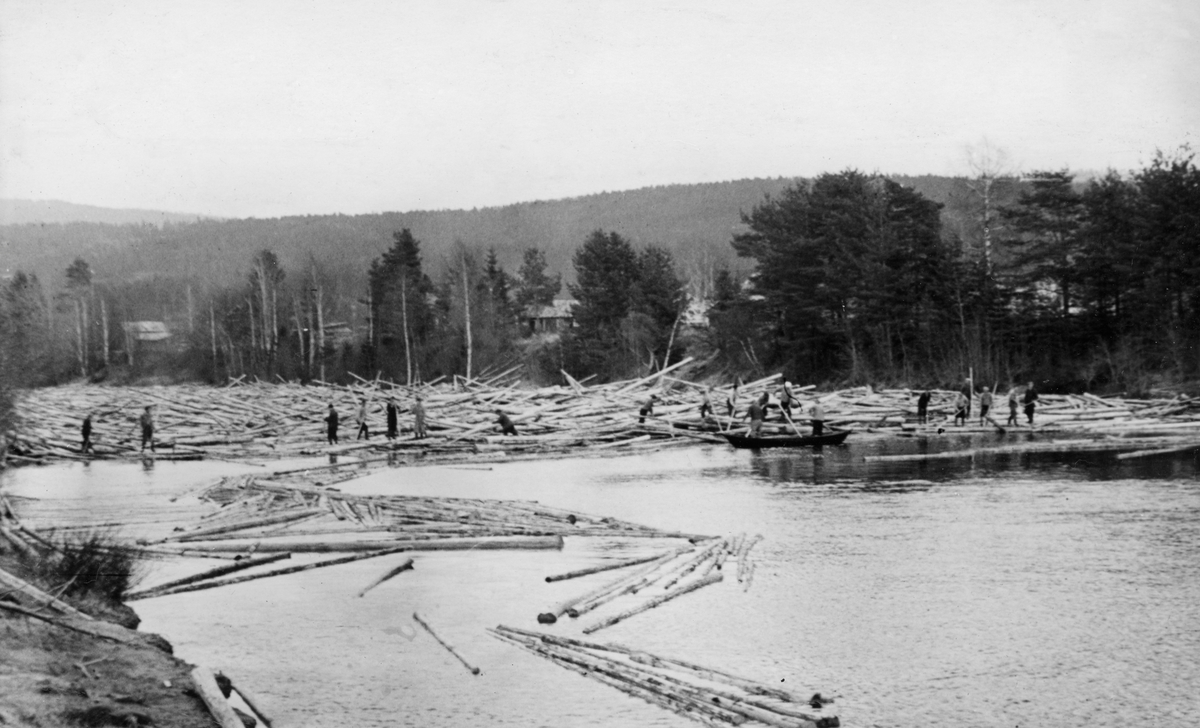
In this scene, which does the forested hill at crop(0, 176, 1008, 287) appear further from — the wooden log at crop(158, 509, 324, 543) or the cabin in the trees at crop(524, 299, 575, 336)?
the wooden log at crop(158, 509, 324, 543)

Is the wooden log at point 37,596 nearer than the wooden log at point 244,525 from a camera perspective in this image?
Yes

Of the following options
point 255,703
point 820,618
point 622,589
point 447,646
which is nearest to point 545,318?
point 622,589

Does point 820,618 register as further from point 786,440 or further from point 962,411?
point 962,411

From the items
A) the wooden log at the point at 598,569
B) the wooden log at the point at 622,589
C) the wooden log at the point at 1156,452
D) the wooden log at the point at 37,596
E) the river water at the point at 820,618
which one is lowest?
the river water at the point at 820,618

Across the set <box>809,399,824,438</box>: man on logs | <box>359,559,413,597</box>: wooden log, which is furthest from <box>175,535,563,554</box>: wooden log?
<box>809,399,824,438</box>: man on logs

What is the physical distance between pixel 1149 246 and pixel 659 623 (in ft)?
131

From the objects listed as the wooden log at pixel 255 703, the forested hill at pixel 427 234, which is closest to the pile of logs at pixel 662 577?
the wooden log at pixel 255 703

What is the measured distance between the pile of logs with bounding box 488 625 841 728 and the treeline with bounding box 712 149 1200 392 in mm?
38938

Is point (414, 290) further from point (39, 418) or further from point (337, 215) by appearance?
point (337, 215)

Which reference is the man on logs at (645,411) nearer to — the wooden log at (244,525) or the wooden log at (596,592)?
the wooden log at (244,525)

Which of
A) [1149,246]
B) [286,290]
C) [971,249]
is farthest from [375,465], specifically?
[286,290]

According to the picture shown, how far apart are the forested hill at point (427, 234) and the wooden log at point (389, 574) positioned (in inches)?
3358

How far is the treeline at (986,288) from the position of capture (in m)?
44.0

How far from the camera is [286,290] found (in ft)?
296
